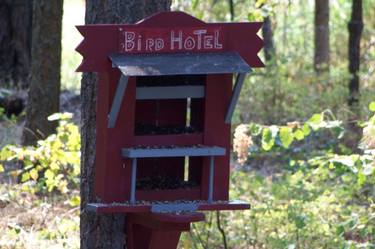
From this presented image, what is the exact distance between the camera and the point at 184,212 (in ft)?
13.5

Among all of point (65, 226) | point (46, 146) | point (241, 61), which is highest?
point (241, 61)

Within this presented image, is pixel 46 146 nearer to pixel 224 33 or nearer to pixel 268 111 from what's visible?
pixel 224 33

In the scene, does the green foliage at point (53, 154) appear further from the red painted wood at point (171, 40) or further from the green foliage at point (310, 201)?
the red painted wood at point (171, 40)

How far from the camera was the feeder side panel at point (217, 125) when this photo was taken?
429cm

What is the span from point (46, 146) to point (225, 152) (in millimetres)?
2354

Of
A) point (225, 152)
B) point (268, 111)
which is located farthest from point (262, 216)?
point (268, 111)

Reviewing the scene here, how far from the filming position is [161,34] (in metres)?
4.11

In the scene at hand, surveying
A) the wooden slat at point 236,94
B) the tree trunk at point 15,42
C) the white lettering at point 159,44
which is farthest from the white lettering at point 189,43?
the tree trunk at point 15,42

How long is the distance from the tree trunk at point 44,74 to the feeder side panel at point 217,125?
3.97m

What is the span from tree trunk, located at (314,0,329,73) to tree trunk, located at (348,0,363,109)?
2.01 meters

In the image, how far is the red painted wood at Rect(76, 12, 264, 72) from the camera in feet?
13.0

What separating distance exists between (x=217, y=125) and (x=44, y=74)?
404 cm

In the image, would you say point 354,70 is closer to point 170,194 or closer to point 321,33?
point 321,33

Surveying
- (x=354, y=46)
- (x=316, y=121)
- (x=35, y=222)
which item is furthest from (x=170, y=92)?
(x=354, y=46)
